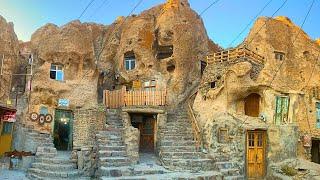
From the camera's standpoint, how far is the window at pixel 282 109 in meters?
20.7

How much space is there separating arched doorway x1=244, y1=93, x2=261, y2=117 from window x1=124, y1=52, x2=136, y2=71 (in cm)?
974

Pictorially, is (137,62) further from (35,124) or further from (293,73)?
(293,73)

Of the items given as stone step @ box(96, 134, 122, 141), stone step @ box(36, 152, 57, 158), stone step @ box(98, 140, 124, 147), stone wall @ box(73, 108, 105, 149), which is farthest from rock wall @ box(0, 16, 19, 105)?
stone step @ box(98, 140, 124, 147)

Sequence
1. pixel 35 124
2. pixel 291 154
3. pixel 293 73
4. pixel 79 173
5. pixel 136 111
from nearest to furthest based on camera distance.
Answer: pixel 79 173
pixel 291 154
pixel 136 111
pixel 35 124
pixel 293 73

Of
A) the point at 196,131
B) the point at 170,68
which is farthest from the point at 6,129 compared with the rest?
the point at 170,68

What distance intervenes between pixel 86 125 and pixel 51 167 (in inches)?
209

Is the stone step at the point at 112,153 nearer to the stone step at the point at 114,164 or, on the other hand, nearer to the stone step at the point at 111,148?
the stone step at the point at 111,148

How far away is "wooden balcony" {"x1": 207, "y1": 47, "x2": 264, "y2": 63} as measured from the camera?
74.3 feet

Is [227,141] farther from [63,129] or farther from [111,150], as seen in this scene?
[63,129]

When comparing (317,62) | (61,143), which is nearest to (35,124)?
(61,143)

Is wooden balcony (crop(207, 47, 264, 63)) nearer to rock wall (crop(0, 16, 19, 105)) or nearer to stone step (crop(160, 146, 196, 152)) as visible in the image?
stone step (crop(160, 146, 196, 152))

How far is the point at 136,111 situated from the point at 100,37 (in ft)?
35.2

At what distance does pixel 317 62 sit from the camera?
86.9 feet

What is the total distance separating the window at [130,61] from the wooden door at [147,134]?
5742 millimetres
